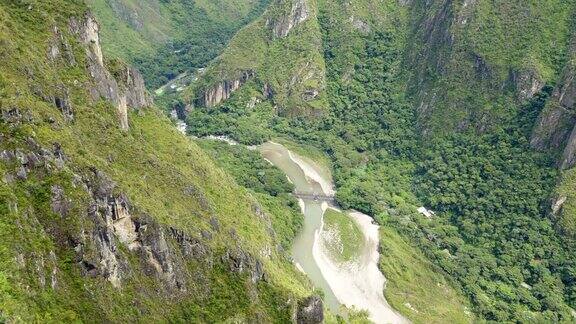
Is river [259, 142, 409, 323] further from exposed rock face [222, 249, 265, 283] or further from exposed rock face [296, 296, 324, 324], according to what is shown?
exposed rock face [222, 249, 265, 283]

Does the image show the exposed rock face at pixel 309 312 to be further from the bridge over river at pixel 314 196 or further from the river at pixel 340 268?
the bridge over river at pixel 314 196

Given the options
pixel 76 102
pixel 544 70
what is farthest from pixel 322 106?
pixel 76 102

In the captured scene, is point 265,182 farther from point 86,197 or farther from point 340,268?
point 86,197

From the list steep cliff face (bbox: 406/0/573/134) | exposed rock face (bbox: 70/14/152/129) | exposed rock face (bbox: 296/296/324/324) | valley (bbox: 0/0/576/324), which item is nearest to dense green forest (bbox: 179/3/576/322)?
valley (bbox: 0/0/576/324)

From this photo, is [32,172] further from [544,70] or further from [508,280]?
[544,70]

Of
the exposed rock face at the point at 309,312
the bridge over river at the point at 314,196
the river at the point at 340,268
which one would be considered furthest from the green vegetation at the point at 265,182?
the exposed rock face at the point at 309,312

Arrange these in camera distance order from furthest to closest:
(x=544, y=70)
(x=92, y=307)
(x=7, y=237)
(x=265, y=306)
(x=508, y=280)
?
(x=544, y=70) → (x=508, y=280) → (x=265, y=306) → (x=92, y=307) → (x=7, y=237)

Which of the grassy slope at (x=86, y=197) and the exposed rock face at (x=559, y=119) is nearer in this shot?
the grassy slope at (x=86, y=197)
